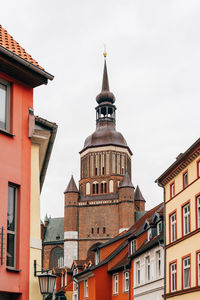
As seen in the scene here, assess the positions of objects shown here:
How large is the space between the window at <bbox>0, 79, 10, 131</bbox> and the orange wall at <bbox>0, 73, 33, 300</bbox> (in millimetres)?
97

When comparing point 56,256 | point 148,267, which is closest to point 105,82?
point 56,256

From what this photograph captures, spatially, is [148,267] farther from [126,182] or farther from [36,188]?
[126,182]

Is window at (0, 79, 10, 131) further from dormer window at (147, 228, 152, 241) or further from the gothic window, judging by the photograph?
the gothic window

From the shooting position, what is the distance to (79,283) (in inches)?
2069

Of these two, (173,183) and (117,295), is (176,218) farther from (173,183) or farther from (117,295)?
(117,295)

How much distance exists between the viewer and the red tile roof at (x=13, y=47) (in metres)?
12.0

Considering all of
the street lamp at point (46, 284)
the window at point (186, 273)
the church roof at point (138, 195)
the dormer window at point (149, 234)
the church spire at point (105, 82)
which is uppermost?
the church spire at point (105, 82)

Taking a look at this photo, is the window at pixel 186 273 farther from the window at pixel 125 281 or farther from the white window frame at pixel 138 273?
the window at pixel 125 281

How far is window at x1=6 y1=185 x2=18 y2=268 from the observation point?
11.4 meters

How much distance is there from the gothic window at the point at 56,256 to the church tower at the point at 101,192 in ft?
21.4

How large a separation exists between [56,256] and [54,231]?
7457 mm

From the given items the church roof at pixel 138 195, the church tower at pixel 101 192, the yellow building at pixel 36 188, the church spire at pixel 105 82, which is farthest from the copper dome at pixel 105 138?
the yellow building at pixel 36 188

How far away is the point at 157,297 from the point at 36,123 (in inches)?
948

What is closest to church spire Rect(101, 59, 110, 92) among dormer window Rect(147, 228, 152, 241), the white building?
the white building
